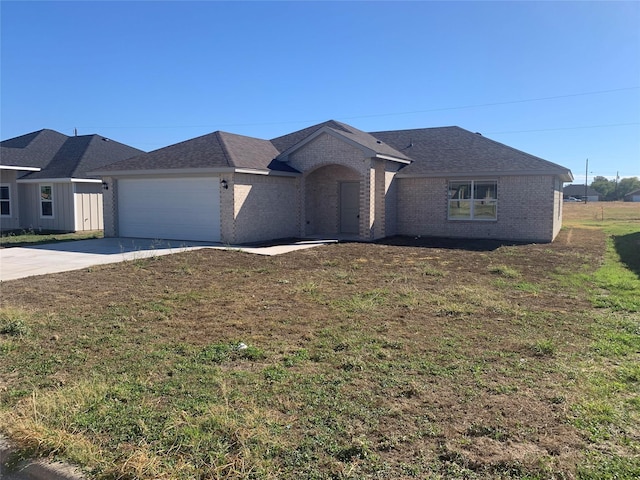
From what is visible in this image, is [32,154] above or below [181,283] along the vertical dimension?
above

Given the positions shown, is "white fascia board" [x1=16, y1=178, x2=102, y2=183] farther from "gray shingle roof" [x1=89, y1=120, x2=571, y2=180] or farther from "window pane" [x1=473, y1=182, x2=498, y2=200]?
"window pane" [x1=473, y1=182, x2=498, y2=200]

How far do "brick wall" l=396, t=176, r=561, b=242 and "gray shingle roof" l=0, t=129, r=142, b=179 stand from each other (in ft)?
48.0

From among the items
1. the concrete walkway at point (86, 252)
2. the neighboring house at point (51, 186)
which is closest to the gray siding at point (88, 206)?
the neighboring house at point (51, 186)

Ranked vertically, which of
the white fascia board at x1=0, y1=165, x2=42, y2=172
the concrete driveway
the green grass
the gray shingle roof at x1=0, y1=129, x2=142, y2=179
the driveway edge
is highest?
the gray shingle roof at x1=0, y1=129, x2=142, y2=179

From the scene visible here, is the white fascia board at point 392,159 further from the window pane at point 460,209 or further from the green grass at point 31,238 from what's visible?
the green grass at point 31,238

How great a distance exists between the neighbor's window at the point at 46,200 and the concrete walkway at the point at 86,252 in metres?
6.55

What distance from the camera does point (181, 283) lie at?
10.1m

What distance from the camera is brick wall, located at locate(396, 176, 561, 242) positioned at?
1888 cm

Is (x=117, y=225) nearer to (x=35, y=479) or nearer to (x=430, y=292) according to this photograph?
(x=430, y=292)

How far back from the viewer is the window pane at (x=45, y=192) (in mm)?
23297

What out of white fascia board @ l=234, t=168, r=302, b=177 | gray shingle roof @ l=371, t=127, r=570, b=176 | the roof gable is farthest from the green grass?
gray shingle roof @ l=371, t=127, r=570, b=176

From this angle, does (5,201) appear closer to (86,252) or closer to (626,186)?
(86,252)

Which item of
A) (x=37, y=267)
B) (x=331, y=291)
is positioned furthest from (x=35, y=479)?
(x=37, y=267)

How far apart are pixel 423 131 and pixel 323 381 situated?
2149cm
